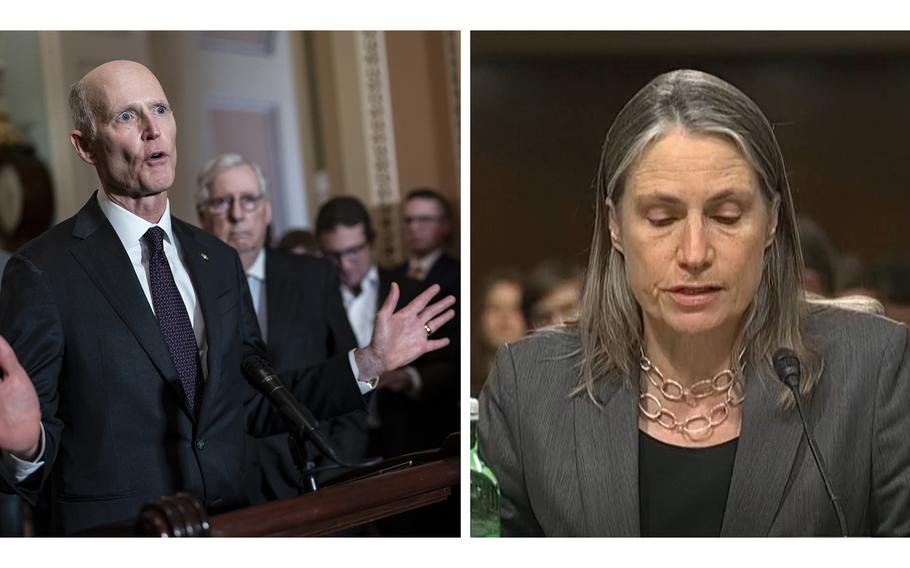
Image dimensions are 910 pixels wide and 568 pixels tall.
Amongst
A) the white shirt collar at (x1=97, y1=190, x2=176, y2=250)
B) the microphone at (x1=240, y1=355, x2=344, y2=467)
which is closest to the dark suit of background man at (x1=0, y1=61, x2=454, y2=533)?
the white shirt collar at (x1=97, y1=190, x2=176, y2=250)

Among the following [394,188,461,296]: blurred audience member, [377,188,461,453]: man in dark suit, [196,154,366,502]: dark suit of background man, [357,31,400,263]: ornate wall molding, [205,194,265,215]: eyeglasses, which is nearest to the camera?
[196,154,366,502]: dark suit of background man

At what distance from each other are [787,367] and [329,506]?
3.38ft

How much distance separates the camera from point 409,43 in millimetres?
6238

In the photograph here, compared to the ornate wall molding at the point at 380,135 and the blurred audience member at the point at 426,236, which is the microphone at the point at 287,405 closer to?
the blurred audience member at the point at 426,236

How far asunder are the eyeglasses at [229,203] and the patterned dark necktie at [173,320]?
136 centimetres

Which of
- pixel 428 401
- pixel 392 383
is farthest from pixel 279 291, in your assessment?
pixel 428 401

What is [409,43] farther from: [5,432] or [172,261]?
[5,432]

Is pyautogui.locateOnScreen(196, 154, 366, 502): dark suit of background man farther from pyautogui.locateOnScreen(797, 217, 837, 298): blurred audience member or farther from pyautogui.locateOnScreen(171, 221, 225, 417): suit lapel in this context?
pyautogui.locateOnScreen(797, 217, 837, 298): blurred audience member

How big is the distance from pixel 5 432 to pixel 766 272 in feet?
5.47

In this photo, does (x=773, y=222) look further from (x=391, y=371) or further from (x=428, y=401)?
(x=428, y=401)

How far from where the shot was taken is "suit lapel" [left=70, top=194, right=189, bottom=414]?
2773 millimetres

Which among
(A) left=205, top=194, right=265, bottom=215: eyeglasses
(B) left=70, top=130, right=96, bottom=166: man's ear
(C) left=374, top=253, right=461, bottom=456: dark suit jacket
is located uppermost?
(B) left=70, top=130, right=96, bottom=166: man's ear

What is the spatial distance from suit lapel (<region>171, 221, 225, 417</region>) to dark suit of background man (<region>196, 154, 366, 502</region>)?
0.91 metres
